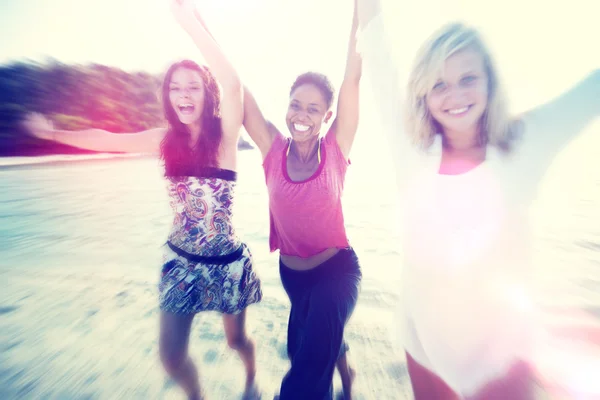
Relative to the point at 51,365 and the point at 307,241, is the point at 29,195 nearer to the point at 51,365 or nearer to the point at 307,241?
the point at 51,365

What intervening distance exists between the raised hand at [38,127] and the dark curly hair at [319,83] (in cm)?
144

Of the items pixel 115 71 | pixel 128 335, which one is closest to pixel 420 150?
pixel 128 335

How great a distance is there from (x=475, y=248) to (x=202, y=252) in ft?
4.37

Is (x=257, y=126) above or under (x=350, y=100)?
under

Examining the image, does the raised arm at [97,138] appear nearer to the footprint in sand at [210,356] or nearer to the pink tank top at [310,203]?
the pink tank top at [310,203]

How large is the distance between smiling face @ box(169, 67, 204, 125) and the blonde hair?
1.13 metres

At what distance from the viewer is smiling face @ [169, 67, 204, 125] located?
77.7 inches

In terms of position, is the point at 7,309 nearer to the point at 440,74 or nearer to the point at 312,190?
the point at 312,190

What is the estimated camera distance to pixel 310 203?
1.91m

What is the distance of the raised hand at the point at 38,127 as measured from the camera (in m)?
2.11

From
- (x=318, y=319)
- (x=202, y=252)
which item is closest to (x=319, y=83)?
(x=202, y=252)

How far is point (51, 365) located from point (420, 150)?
2.96 meters

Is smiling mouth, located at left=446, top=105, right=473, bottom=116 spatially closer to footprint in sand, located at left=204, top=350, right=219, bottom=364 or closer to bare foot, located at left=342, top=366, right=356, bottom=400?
bare foot, located at left=342, top=366, right=356, bottom=400

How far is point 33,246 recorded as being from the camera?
5215 millimetres
